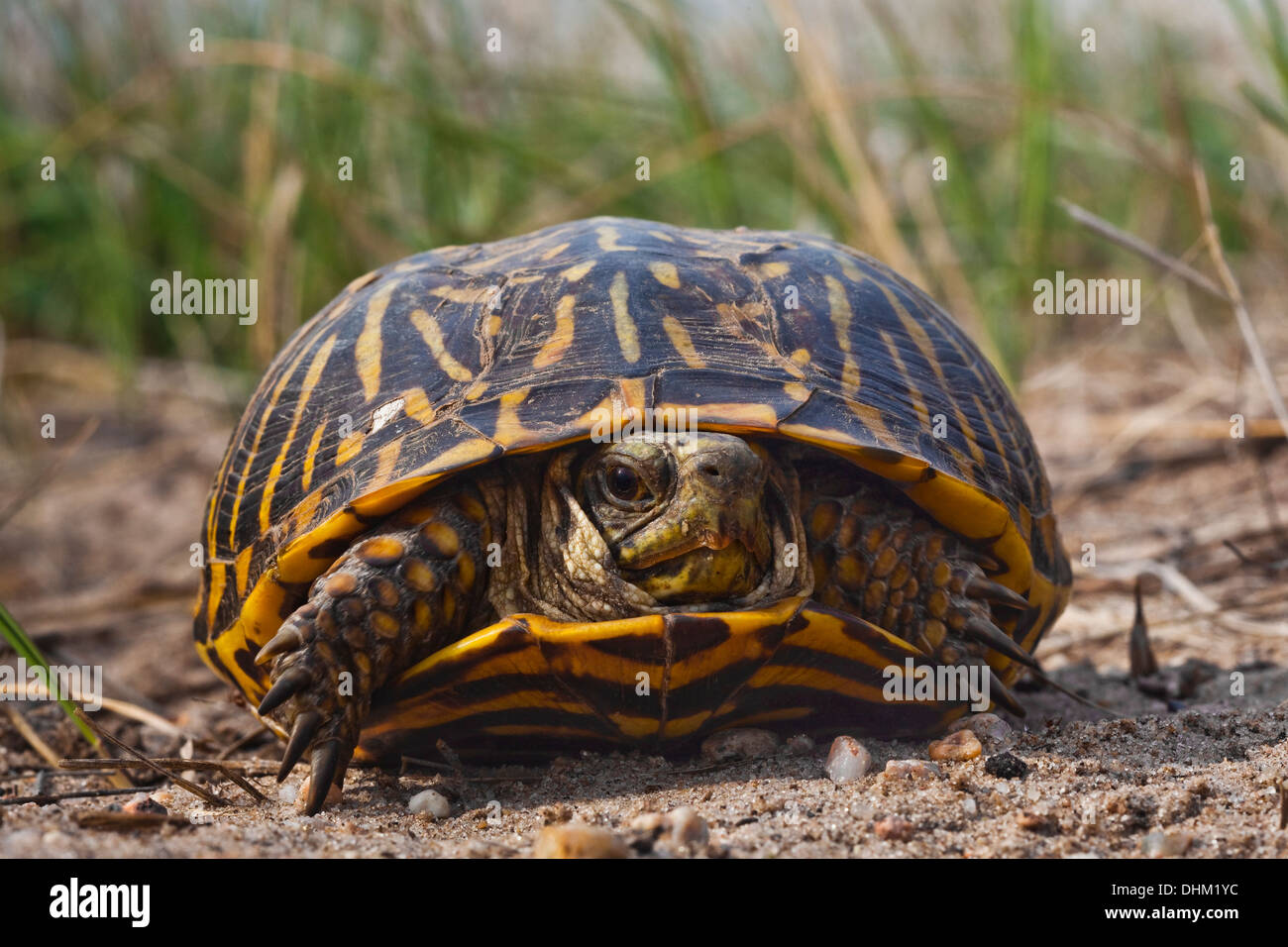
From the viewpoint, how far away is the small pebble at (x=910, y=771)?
6.63 ft

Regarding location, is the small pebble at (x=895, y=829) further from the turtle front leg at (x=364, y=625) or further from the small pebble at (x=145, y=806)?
the small pebble at (x=145, y=806)

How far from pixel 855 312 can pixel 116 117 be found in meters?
4.31

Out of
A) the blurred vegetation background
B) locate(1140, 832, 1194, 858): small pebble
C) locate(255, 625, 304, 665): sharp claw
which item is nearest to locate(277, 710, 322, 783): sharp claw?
locate(255, 625, 304, 665): sharp claw

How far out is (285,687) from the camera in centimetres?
205

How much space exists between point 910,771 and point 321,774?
101 centimetres

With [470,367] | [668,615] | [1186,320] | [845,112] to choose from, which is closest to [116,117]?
[845,112]

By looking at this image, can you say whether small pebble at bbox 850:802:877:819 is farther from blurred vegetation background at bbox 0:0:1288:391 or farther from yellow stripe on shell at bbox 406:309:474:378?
blurred vegetation background at bbox 0:0:1288:391

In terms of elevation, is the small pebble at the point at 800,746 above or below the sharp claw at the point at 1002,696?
below

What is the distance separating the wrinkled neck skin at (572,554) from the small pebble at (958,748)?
1.24 ft

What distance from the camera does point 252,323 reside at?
5.87m

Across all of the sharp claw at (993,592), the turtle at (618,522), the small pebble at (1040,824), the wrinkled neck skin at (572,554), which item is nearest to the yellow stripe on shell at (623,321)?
the turtle at (618,522)

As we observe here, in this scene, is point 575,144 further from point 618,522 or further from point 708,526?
point 708,526

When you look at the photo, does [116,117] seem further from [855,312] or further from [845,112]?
[855,312]
